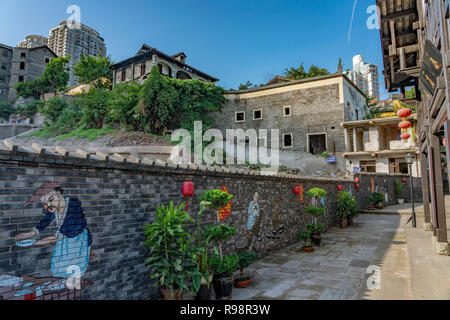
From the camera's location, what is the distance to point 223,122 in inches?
954

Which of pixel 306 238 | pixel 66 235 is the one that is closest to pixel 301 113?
Answer: pixel 306 238

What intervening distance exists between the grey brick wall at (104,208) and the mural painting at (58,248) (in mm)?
50

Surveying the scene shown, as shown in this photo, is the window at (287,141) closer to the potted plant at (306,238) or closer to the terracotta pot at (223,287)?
the potted plant at (306,238)

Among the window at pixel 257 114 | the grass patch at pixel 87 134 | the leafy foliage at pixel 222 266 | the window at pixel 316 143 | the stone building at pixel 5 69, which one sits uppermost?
the stone building at pixel 5 69

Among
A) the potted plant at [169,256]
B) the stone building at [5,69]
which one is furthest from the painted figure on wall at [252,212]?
the stone building at [5,69]

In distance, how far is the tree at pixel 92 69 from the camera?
29797 mm

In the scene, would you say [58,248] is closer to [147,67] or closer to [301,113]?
[301,113]

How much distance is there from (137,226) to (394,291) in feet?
12.7

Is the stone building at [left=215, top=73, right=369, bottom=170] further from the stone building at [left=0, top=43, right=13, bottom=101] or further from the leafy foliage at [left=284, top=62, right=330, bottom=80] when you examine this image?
the stone building at [left=0, top=43, right=13, bottom=101]

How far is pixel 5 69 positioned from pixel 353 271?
1845 inches

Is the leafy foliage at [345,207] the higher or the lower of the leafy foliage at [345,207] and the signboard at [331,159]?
the lower

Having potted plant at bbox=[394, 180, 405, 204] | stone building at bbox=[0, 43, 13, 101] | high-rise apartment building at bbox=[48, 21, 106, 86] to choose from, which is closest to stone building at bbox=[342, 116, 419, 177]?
potted plant at bbox=[394, 180, 405, 204]

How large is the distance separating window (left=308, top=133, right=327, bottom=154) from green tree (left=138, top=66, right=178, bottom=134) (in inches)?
415
